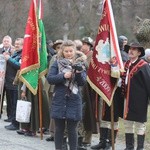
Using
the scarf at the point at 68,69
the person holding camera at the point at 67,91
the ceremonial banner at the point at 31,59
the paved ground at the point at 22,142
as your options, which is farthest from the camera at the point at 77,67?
the ceremonial banner at the point at 31,59

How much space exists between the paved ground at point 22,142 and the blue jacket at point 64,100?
1.46 meters

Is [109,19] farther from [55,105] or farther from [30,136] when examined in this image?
[30,136]

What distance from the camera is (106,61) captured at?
7723mm

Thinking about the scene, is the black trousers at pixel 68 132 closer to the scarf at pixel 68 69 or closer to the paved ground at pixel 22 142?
the scarf at pixel 68 69

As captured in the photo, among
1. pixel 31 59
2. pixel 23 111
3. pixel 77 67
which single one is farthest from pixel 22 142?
pixel 77 67

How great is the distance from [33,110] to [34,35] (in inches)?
59.0

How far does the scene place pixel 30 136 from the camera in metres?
9.40

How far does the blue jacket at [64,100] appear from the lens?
6.95 metres

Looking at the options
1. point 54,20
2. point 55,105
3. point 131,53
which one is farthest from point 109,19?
point 54,20

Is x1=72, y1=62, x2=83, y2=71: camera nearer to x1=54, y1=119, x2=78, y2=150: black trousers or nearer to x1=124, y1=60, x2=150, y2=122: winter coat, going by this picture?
x1=54, y1=119, x2=78, y2=150: black trousers

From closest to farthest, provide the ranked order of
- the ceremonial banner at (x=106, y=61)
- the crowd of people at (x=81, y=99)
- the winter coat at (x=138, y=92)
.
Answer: the crowd of people at (x=81, y=99) → the ceremonial banner at (x=106, y=61) → the winter coat at (x=138, y=92)

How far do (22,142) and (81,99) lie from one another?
1.87 meters

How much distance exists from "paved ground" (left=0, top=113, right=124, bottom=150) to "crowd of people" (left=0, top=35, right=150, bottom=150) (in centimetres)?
23

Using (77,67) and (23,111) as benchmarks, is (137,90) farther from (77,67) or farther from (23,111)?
(23,111)
